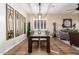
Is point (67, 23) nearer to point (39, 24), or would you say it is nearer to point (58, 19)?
point (58, 19)

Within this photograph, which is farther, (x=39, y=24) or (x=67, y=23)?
(x=67, y=23)

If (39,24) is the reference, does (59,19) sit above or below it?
above

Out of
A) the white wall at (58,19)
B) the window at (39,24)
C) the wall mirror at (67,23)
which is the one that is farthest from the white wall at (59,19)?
the window at (39,24)

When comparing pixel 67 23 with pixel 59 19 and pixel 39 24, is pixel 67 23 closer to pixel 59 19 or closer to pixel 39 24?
pixel 59 19

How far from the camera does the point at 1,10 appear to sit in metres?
4.18

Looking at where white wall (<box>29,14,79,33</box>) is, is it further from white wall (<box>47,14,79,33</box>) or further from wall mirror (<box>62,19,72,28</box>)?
wall mirror (<box>62,19,72,28</box>)

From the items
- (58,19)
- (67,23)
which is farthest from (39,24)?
(67,23)

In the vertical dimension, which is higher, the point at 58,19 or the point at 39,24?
the point at 58,19

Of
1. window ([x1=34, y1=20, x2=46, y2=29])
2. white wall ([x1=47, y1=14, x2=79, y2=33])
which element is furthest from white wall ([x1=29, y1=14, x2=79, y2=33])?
window ([x1=34, y1=20, x2=46, y2=29])

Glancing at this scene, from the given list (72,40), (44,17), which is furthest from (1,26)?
(44,17)
